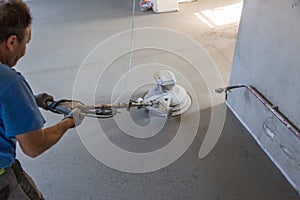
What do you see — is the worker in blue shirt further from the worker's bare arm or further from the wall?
the wall

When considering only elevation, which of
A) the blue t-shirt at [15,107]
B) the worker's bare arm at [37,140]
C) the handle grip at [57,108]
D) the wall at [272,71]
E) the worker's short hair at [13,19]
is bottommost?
the wall at [272,71]

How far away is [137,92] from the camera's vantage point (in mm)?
2758

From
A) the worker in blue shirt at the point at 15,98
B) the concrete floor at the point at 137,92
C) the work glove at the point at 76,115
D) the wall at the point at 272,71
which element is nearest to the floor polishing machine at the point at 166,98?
the concrete floor at the point at 137,92

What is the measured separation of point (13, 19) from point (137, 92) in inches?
71.9

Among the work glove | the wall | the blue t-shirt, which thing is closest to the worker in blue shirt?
the blue t-shirt

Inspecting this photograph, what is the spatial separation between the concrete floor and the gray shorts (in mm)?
624

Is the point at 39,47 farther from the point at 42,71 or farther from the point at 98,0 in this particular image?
the point at 98,0

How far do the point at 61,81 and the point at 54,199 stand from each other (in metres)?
1.34

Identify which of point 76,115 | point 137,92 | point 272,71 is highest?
point 76,115

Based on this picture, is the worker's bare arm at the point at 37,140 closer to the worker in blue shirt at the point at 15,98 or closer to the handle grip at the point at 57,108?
the worker in blue shirt at the point at 15,98

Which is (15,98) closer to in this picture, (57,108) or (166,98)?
(57,108)

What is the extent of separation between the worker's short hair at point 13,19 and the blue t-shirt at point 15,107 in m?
0.11

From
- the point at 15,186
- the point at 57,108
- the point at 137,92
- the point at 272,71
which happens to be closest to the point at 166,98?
the point at 137,92

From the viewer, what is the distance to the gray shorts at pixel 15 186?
1194mm
